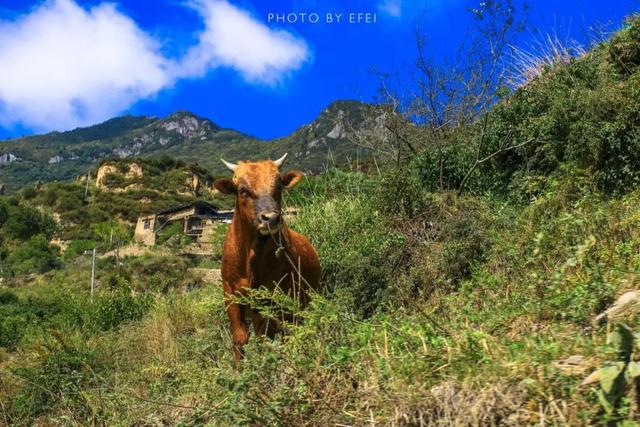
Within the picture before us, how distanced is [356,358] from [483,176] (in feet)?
A: 28.6

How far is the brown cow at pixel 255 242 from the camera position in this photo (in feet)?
18.8

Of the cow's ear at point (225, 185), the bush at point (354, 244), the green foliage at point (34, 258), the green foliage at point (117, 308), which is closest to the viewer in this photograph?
the cow's ear at point (225, 185)

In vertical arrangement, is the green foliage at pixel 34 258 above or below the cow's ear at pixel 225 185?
above

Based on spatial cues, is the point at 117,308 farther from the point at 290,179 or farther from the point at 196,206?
the point at 196,206

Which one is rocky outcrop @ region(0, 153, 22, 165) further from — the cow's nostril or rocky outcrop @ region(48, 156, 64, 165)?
the cow's nostril

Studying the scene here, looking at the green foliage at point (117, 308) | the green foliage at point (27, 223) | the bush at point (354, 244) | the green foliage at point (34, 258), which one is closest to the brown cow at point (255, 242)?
the bush at point (354, 244)

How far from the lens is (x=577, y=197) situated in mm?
8211

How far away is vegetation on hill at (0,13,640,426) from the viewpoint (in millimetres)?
2699

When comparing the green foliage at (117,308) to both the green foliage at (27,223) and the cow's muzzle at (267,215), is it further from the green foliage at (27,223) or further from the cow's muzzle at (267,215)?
the green foliage at (27,223)

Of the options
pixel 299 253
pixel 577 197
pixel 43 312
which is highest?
pixel 577 197

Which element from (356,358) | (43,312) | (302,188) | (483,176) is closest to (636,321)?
(356,358)

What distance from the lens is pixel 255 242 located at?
6.01 metres

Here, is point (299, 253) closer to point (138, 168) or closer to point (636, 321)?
point (636, 321)

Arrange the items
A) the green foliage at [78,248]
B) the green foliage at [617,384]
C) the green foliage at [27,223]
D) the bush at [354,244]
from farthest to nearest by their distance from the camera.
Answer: the green foliage at [27,223] → the green foliage at [78,248] → the bush at [354,244] → the green foliage at [617,384]
